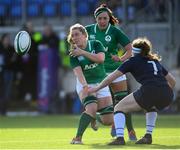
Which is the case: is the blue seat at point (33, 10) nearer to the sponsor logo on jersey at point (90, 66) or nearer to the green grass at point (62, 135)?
the green grass at point (62, 135)

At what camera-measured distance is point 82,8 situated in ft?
84.3

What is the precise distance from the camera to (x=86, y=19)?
83.5 feet

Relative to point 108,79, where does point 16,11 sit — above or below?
above

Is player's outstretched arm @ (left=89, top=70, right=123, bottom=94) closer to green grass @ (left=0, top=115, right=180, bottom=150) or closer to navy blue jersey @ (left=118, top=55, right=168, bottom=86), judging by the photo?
navy blue jersey @ (left=118, top=55, right=168, bottom=86)

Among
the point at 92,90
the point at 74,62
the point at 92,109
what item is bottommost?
the point at 92,109

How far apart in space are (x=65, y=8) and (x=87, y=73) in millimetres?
13583

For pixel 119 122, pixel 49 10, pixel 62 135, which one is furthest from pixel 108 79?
pixel 49 10

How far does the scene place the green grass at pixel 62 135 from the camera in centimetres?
1169

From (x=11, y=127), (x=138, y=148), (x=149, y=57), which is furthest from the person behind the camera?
(x=11, y=127)

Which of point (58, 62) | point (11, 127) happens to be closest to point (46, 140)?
point (11, 127)

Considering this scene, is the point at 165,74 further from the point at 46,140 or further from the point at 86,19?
the point at 86,19

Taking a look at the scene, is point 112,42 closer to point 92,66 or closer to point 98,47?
point 98,47

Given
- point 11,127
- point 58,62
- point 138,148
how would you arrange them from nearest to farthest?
1. point 138,148
2. point 11,127
3. point 58,62

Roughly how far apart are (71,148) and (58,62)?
12729 mm
